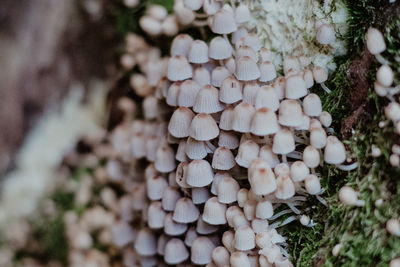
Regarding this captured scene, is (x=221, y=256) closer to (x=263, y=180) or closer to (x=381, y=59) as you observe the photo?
(x=263, y=180)

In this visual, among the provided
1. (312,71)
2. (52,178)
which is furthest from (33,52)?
(312,71)

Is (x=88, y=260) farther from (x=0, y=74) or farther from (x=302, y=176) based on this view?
(x=302, y=176)

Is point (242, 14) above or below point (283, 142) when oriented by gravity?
above

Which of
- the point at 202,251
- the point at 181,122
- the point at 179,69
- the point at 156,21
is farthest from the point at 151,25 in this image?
the point at 202,251

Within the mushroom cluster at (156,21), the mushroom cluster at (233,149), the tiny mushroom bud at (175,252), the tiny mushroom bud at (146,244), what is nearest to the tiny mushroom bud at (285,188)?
the mushroom cluster at (233,149)

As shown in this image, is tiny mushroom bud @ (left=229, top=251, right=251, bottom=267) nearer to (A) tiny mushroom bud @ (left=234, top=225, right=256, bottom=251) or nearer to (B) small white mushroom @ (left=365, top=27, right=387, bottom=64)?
(A) tiny mushroom bud @ (left=234, top=225, right=256, bottom=251)
